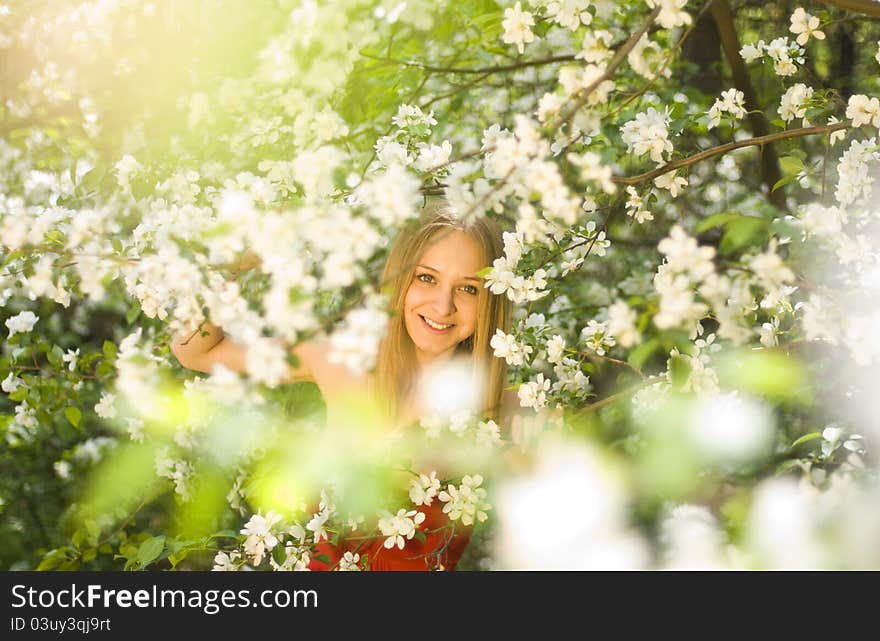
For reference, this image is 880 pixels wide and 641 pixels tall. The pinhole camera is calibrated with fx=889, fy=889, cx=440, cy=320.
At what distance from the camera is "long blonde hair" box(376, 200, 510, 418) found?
2537mm

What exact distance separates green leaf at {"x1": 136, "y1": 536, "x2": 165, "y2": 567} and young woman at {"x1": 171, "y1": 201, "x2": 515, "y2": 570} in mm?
438

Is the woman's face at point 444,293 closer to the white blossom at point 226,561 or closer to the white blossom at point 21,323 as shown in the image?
the white blossom at point 226,561

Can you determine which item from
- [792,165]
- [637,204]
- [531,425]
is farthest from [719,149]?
[531,425]

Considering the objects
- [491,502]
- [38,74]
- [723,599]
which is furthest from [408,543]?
[38,74]

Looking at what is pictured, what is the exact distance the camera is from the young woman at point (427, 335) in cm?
250

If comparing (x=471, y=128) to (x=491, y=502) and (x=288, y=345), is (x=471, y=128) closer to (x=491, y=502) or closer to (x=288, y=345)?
(x=491, y=502)

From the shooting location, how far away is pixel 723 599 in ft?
6.17

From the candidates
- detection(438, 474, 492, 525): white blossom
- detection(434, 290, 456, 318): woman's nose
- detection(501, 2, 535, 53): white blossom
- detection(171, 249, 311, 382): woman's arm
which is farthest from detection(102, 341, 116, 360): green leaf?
detection(501, 2, 535, 53): white blossom

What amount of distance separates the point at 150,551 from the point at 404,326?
39.9 inches

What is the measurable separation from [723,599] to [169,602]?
125 centimetres

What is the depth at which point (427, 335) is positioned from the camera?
258cm

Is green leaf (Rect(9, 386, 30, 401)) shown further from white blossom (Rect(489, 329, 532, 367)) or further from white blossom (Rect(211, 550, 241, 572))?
white blossom (Rect(489, 329, 532, 367))

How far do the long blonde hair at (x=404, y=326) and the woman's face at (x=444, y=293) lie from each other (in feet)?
0.08

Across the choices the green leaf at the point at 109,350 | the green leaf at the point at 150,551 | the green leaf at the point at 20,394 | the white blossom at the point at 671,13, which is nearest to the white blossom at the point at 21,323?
the green leaf at the point at 20,394
